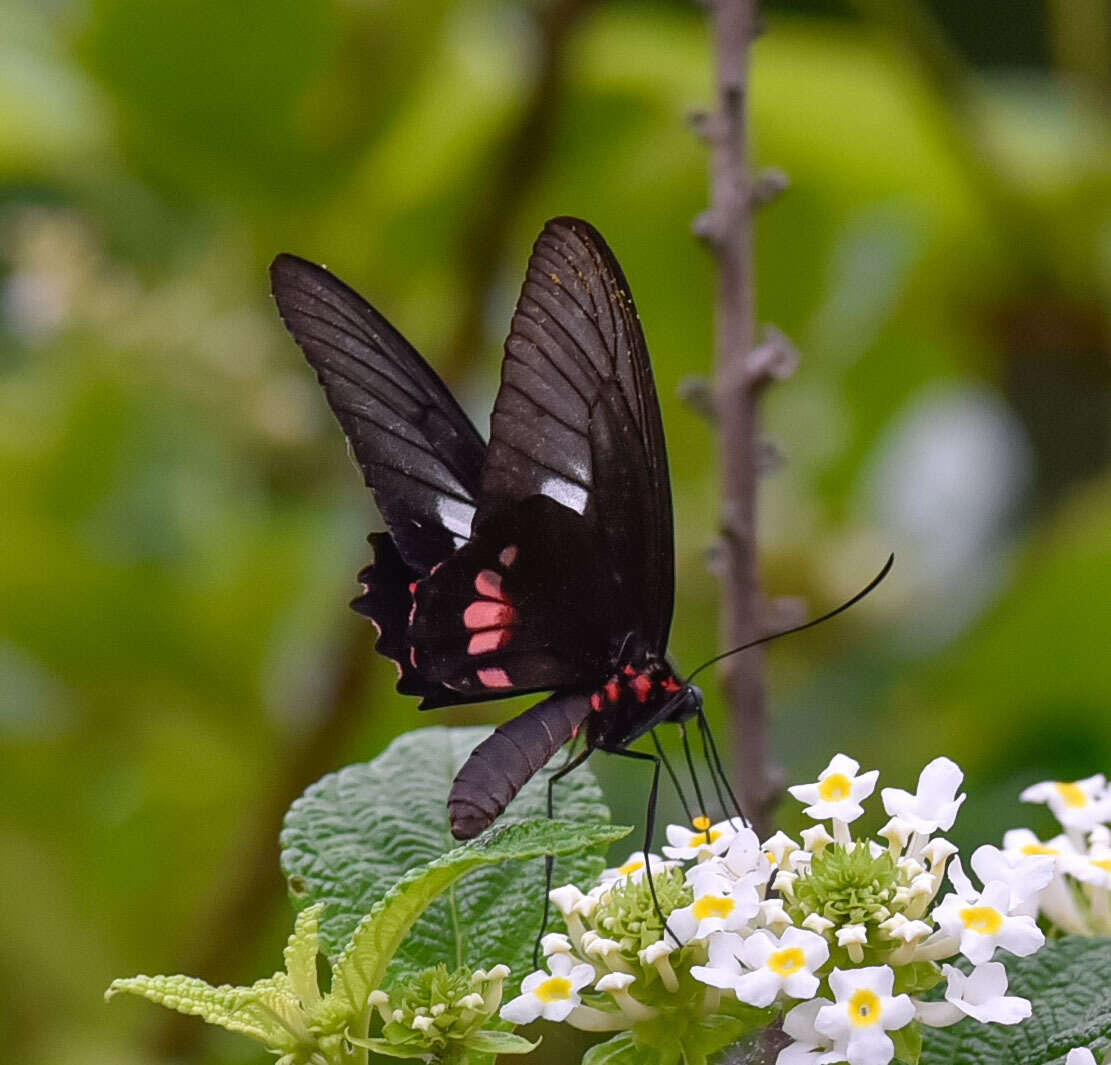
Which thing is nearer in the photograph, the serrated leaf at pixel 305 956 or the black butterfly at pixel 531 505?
the serrated leaf at pixel 305 956

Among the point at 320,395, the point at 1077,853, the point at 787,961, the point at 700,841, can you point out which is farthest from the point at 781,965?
the point at 320,395

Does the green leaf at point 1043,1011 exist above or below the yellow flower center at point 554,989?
below

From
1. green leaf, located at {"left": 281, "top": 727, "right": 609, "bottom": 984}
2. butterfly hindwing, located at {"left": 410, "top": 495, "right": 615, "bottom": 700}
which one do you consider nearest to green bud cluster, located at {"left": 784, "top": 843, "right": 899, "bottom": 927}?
green leaf, located at {"left": 281, "top": 727, "right": 609, "bottom": 984}

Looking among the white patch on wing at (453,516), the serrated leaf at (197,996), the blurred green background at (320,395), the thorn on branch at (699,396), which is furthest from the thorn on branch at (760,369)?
the blurred green background at (320,395)

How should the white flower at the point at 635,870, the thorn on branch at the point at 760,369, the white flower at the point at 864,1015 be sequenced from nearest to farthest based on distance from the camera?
the white flower at the point at 864,1015, the white flower at the point at 635,870, the thorn on branch at the point at 760,369

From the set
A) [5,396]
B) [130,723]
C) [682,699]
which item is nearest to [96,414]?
[5,396]

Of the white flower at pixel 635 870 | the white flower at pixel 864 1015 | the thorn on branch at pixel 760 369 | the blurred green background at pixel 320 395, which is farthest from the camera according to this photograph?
the blurred green background at pixel 320 395

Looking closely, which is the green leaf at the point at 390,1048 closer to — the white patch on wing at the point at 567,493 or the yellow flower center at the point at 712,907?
the yellow flower center at the point at 712,907
